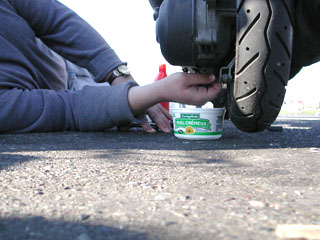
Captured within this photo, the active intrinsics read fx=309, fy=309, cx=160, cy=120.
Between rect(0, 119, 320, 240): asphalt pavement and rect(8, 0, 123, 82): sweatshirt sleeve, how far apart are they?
83 cm

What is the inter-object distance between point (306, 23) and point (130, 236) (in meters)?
0.89

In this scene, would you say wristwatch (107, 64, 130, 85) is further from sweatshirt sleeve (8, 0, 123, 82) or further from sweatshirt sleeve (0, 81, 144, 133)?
sweatshirt sleeve (0, 81, 144, 133)

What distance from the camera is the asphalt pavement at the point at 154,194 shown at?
1.34 ft

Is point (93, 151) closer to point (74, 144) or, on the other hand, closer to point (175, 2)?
point (74, 144)

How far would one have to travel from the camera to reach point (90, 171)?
2.42 ft

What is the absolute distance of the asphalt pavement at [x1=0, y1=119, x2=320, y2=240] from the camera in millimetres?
408

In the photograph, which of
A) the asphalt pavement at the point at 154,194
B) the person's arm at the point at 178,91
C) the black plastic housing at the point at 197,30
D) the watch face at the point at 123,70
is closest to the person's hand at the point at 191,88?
the person's arm at the point at 178,91

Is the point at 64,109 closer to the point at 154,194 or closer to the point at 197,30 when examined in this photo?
the point at 197,30

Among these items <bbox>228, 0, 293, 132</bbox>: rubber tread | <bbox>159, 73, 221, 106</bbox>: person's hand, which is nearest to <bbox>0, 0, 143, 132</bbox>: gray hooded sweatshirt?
<bbox>159, 73, 221, 106</bbox>: person's hand

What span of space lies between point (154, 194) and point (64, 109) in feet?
3.63

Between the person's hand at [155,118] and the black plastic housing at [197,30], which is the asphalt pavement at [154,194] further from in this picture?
the person's hand at [155,118]

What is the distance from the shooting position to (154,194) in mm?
559

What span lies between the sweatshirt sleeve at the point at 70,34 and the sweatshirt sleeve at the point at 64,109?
26 cm

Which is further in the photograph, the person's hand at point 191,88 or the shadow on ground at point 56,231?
the person's hand at point 191,88
